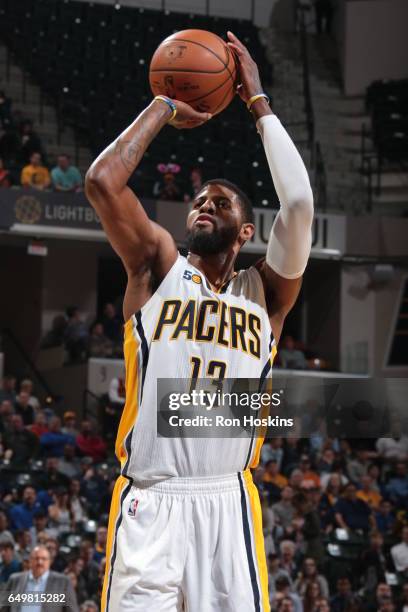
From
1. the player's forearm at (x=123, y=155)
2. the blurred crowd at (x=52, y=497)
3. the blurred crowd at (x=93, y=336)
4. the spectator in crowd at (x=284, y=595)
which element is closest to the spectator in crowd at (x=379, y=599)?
the spectator in crowd at (x=284, y=595)

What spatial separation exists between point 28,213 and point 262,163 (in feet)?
13.2

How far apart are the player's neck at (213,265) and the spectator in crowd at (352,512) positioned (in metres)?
8.50

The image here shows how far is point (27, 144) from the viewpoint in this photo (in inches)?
608

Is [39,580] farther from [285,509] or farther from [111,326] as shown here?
[111,326]

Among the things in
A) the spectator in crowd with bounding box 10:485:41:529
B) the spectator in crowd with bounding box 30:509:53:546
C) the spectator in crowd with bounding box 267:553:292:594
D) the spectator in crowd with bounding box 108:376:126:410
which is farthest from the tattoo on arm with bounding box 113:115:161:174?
the spectator in crowd with bounding box 108:376:126:410

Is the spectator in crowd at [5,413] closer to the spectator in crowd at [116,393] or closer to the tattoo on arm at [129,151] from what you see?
the spectator in crowd at [116,393]

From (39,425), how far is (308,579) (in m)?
3.83

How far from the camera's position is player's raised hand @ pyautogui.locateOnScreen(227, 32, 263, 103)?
3.84 meters

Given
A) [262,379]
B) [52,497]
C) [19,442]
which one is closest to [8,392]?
[19,442]

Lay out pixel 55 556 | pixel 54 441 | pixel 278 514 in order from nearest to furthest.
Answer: pixel 55 556 → pixel 278 514 → pixel 54 441

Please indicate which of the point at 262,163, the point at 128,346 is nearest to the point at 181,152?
the point at 262,163

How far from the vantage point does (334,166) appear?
744 inches

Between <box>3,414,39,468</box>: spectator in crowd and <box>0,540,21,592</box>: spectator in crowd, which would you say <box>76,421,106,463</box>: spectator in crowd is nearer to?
<box>3,414,39,468</box>: spectator in crowd

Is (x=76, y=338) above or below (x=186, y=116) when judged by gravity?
above
